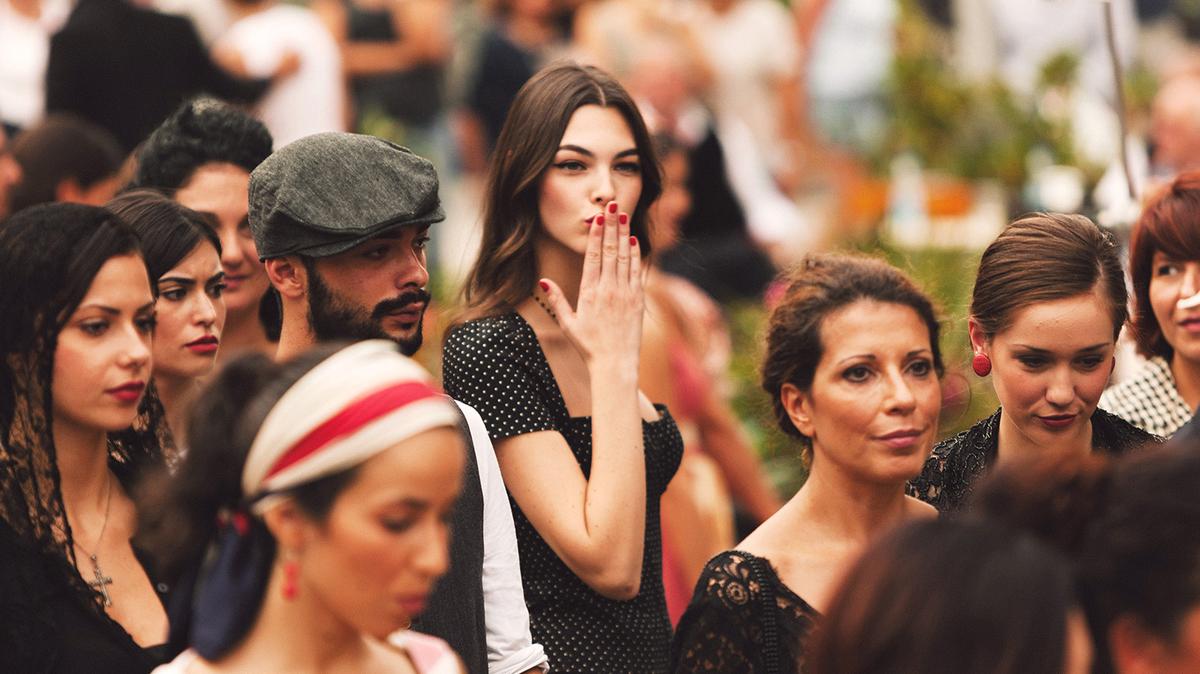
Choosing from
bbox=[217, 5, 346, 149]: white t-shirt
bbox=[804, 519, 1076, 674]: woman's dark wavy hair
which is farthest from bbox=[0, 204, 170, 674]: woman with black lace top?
bbox=[217, 5, 346, 149]: white t-shirt

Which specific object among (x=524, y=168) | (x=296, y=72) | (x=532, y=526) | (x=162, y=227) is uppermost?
(x=296, y=72)

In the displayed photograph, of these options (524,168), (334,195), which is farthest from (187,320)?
(524,168)

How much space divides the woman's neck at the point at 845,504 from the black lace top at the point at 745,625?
0.21 metres

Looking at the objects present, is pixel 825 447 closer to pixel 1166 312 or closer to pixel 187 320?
pixel 1166 312

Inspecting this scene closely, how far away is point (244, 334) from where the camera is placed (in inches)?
177

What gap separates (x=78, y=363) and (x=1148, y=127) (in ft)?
27.6

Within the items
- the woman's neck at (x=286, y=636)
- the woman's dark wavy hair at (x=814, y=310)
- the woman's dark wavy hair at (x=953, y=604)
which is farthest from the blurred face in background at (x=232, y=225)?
the woman's dark wavy hair at (x=953, y=604)

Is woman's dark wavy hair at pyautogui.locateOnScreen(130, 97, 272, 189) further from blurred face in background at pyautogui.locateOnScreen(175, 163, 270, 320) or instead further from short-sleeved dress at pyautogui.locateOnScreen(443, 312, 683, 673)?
short-sleeved dress at pyautogui.locateOnScreen(443, 312, 683, 673)

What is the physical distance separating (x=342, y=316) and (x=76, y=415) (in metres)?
0.52

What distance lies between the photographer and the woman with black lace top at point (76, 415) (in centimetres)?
313

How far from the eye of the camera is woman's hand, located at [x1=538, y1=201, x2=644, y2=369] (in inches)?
146

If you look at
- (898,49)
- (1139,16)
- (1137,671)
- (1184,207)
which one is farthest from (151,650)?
(1139,16)

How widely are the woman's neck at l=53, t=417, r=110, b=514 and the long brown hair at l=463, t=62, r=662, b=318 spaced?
0.92 meters

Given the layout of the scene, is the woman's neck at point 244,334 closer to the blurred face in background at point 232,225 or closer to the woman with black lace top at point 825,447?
the blurred face in background at point 232,225
